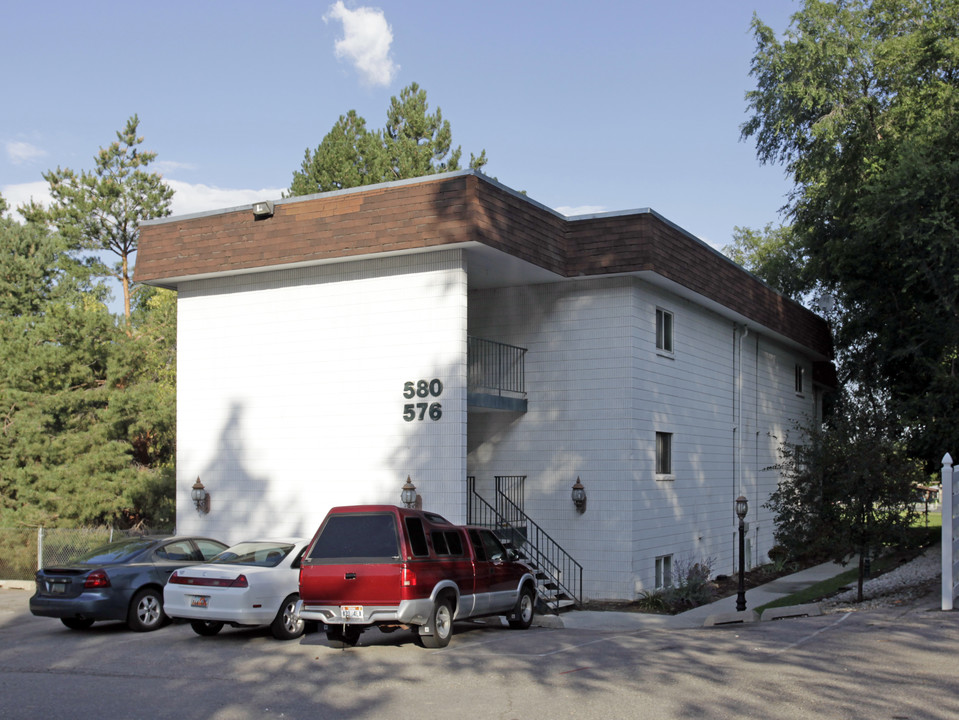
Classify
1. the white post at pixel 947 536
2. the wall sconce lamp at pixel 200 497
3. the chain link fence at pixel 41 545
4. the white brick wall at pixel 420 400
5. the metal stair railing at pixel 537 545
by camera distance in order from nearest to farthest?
the white post at pixel 947 536 < the white brick wall at pixel 420 400 < the metal stair railing at pixel 537 545 < the wall sconce lamp at pixel 200 497 < the chain link fence at pixel 41 545

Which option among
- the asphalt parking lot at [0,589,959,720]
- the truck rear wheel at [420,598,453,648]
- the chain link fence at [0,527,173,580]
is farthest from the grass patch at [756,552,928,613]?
the chain link fence at [0,527,173,580]

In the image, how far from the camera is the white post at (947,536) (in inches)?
583

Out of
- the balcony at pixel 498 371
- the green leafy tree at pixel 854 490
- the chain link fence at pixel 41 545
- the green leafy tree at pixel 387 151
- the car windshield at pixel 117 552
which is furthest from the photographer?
the green leafy tree at pixel 387 151

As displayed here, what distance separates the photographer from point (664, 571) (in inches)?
840

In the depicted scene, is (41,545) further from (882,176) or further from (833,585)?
(882,176)

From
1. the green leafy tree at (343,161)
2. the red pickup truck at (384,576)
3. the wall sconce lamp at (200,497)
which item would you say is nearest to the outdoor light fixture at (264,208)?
the wall sconce lamp at (200,497)

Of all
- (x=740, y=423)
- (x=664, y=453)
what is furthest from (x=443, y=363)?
(x=740, y=423)

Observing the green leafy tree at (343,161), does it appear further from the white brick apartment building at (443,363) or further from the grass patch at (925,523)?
the grass patch at (925,523)

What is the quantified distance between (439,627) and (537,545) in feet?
24.5

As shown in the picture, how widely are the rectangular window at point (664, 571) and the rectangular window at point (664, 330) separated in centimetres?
467

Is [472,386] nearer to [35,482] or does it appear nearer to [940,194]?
[940,194]

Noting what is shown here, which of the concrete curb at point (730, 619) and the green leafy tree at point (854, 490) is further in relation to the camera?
the green leafy tree at point (854, 490)

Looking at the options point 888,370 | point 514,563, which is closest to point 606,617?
point 514,563

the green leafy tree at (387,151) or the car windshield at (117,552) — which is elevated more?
the green leafy tree at (387,151)
